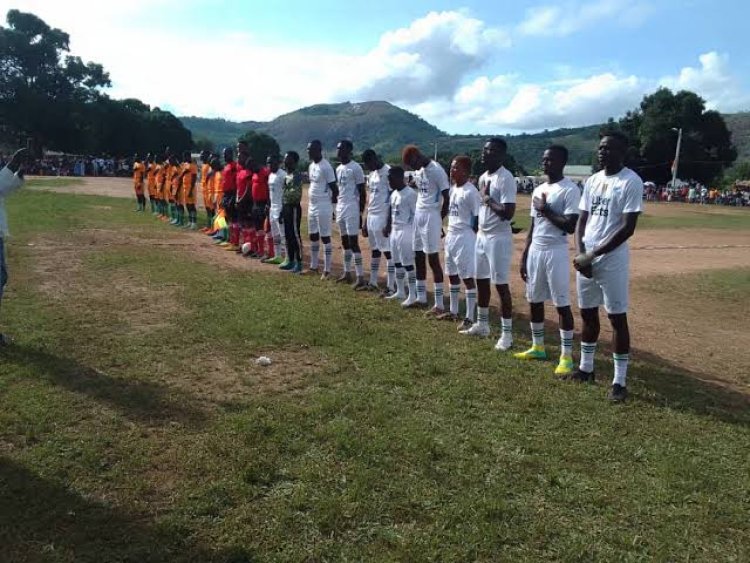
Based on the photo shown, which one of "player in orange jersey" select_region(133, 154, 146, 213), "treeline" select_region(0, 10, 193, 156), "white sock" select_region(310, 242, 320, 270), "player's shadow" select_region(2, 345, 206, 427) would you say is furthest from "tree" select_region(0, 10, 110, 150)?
"player's shadow" select_region(2, 345, 206, 427)

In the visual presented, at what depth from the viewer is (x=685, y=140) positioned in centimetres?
6075

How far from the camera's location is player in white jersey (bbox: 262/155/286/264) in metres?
11.9

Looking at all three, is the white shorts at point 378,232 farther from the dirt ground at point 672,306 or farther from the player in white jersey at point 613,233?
the player in white jersey at point 613,233

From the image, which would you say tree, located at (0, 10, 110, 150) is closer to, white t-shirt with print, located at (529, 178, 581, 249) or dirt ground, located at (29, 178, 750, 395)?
dirt ground, located at (29, 178, 750, 395)

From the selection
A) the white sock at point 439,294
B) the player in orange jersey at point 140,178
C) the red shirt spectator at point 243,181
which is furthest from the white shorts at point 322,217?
the player in orange jersey at point 140,178

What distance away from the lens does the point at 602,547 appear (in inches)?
132

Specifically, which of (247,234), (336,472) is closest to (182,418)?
(336,472)

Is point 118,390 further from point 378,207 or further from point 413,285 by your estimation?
point 378,207


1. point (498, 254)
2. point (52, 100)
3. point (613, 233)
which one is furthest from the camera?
point (52, 100)

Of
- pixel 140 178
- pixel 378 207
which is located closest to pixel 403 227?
pixel 378 207

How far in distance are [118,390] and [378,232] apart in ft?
17.7

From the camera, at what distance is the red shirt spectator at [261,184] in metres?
12.8

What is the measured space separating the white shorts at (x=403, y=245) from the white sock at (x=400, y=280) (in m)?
0.15

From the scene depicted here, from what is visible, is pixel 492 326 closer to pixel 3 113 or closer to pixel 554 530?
pixel 554 530
